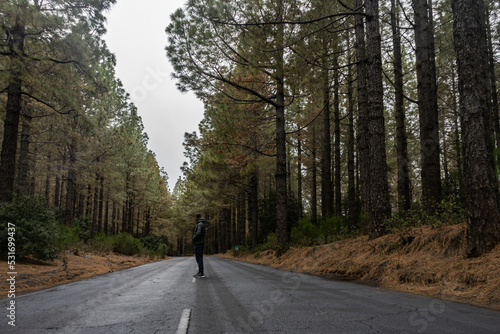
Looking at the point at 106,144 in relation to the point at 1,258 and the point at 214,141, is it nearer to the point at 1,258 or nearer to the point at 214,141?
the point at 214,141

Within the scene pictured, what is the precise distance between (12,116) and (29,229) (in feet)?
16.4

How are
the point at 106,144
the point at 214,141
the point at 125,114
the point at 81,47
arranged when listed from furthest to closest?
the point at 125,114 → the point at 106,144 → the point at 214,141 → the point at 81,47

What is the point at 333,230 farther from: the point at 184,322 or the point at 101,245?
the point at 101,245

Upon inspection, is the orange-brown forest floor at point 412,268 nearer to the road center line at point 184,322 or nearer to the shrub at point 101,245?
the road center line at point 184,322

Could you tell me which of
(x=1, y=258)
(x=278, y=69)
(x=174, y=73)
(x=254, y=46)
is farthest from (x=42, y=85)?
(x=278, y=69)

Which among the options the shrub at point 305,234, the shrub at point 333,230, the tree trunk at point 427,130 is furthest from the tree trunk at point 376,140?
the shrub at point 305,234

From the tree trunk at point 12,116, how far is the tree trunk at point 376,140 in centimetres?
1224

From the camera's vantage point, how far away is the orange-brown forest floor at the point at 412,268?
4926 millimetres

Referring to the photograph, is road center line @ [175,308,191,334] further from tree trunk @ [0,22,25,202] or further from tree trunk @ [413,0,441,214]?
tree trunk @ [0,22,25,202]

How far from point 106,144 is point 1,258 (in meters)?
15.1

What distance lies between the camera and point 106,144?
23828mm

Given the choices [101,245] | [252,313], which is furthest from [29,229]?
[101,245]

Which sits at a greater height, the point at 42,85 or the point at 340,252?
the point at 42,85

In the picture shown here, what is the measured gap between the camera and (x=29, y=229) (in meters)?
10.4
